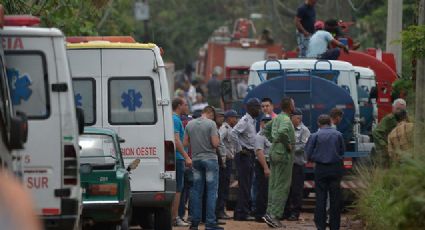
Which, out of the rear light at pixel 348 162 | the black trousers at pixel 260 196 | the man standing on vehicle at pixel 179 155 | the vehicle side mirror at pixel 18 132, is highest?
the vehicle side mirror at pixel 18 132

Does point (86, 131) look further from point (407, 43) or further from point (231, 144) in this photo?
point (231, 144)

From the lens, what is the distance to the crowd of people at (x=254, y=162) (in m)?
15.4

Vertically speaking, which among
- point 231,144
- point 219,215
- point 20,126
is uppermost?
point 20,126

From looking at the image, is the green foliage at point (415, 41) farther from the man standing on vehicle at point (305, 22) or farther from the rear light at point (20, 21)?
the man standing on vehicle at point (305, 22)

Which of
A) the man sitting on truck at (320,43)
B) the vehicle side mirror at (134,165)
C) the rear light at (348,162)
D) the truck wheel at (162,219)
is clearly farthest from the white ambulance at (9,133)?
the man sitting on truck at (320,43)

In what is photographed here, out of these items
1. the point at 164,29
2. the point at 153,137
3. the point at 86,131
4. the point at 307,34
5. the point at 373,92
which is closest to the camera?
the point at 86,131

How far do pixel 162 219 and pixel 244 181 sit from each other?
3.65 meters

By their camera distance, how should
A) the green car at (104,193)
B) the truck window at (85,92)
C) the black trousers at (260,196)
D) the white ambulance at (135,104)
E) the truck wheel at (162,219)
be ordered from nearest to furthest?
the green car at (104,193), the white ambulance at (135,104), the truck window at (85,92), the truck wheel at (162,219), the black trousers at (260,196)

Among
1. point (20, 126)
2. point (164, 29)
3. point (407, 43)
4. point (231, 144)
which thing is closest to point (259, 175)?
point (231, 144)

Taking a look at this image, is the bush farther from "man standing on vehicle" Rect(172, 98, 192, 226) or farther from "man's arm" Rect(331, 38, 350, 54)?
"man's arm" Rect(331, 38, 350, 54)

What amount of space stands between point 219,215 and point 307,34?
8.11 m

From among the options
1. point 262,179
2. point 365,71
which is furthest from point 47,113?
point 365,71

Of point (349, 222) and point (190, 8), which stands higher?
point (190, 8)

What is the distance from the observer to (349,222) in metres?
17.1
